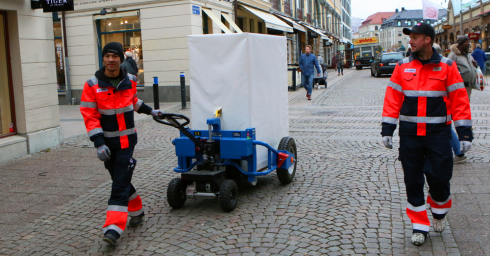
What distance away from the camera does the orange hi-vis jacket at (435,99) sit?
3.71 m

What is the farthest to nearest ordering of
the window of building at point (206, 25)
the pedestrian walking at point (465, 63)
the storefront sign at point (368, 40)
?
the storefront sign at point (368, 40) → the window of building at point (206, 25) → the pedestrian walking at point (465, 63)

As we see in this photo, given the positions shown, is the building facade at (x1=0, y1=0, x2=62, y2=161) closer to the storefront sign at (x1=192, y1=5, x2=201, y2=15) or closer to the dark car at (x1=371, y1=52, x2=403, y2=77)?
the storefront sign at (x1=192, y1=5, x2=201, y2=15)

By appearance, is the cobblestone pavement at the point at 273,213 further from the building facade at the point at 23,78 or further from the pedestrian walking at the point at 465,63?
the pedestrian walking at the point at 465,63

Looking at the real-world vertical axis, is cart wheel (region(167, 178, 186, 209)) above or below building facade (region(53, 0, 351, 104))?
below

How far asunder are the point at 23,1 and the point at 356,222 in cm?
683

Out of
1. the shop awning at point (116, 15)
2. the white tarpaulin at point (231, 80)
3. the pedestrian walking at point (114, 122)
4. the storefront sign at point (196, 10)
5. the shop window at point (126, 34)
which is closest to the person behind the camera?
the pedestrian walking at point (114, 122)

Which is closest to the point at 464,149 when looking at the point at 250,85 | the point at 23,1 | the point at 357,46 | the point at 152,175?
the point at 250,85

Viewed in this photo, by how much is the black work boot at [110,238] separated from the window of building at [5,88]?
5024mm

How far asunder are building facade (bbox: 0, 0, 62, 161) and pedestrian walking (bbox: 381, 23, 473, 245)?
20.9ft

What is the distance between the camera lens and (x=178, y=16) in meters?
16.1

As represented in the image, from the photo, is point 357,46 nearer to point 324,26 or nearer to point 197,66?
point 324,26

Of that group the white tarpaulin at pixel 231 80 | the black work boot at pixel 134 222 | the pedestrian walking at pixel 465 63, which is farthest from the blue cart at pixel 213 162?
the pedestrian walking at pixel 465 63

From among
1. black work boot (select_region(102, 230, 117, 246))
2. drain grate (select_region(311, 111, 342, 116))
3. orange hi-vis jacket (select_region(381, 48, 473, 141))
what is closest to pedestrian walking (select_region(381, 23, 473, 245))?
orange hi-vis jacket (select_region(381, 48, 473, 141))

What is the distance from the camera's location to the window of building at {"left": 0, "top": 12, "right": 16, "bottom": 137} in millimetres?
8016
